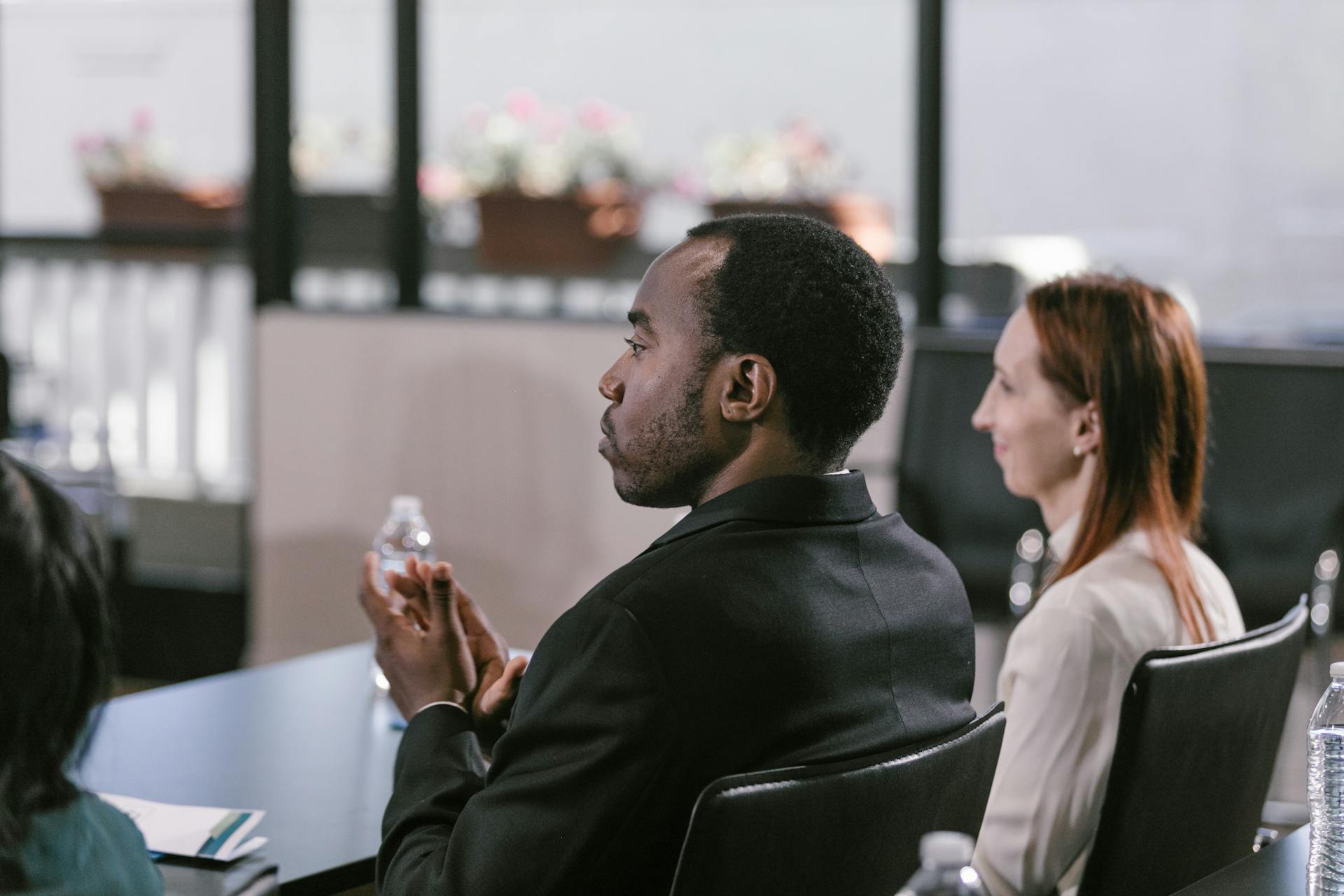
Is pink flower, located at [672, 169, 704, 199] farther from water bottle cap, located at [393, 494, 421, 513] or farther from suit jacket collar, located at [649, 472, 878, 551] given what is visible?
suit jacket collar, located at [649, 472, 878, 551]

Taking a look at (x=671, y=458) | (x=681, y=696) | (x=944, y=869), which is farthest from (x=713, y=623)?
(x=944, y=869)

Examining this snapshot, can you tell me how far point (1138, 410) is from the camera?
74.2 inches

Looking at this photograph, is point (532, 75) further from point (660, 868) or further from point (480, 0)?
point (660, 868)

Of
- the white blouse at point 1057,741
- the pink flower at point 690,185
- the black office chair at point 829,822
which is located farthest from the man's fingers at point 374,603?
the pink flower at point 690,185

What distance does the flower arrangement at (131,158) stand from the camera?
15.3ft

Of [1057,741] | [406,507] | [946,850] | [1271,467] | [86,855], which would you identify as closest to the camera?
[946,850]

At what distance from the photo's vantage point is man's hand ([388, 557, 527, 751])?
1527mm

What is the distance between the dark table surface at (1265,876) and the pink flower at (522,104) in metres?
3.23

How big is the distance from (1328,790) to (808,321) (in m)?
0.62

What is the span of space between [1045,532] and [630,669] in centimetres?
249

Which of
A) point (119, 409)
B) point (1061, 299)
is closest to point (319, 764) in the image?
point (1061, 299)

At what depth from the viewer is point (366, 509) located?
14.7 feet

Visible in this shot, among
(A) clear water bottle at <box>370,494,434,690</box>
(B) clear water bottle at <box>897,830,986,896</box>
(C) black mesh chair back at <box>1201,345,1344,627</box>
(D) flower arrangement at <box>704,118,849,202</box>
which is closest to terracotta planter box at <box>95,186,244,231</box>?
Answer: (D) flower arrangement at <box>704,118,849,202</box>

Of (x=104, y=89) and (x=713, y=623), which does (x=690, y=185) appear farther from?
(x=713, y=623)
